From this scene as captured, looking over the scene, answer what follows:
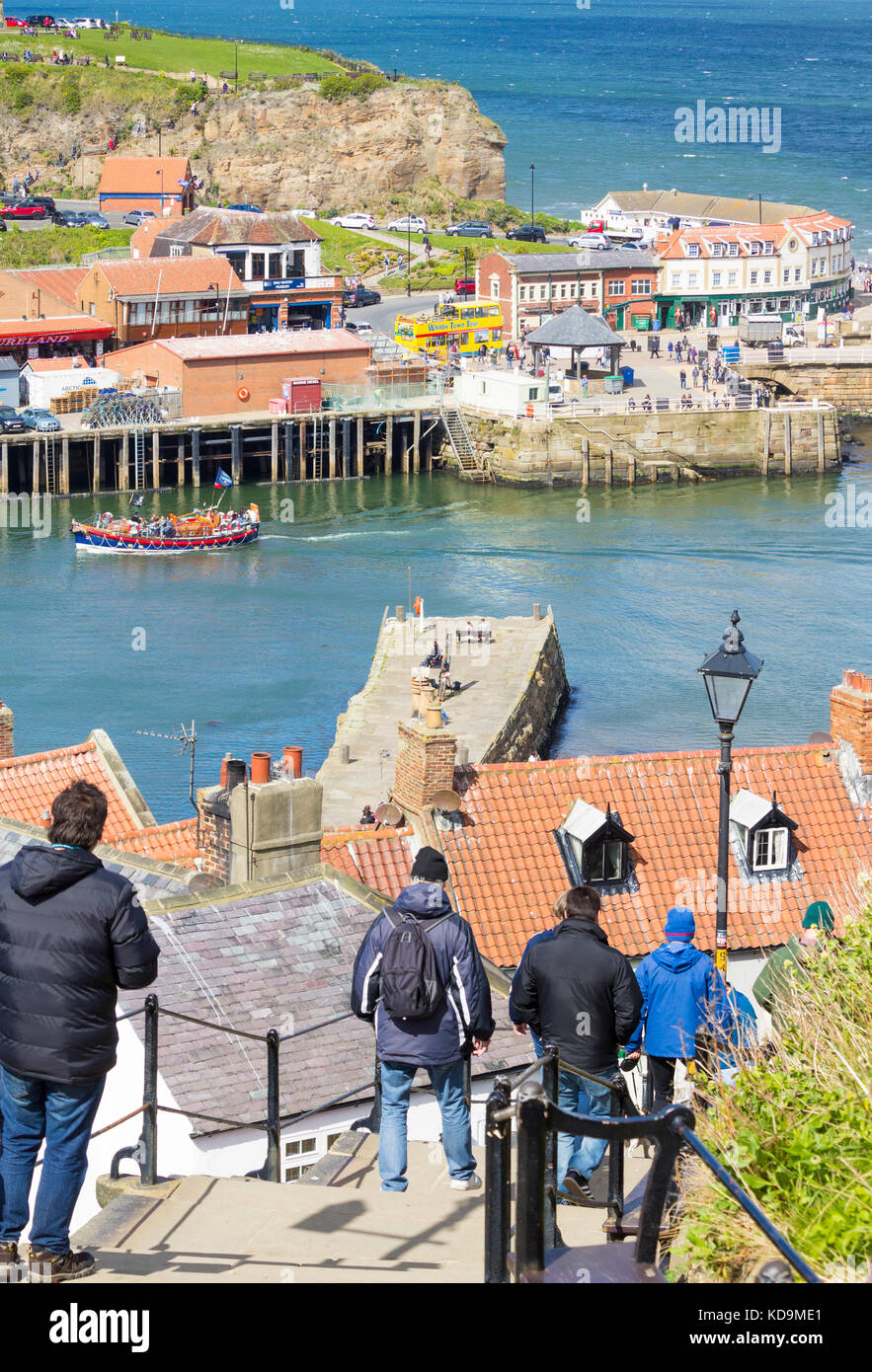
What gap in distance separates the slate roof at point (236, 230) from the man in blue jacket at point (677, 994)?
93903 mm

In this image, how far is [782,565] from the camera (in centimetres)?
7044

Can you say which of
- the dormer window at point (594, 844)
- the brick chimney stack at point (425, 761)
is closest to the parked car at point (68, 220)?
the brick chimney stack at point (425, 761)

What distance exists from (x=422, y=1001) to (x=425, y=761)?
14.2 m

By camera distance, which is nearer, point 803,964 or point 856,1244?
point 856,1244

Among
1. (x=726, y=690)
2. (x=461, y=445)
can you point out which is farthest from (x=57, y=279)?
(x=726, y=690)

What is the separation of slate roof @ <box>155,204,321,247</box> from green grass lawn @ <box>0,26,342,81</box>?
55316mm

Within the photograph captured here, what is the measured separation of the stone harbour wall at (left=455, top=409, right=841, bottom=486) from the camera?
85562 millimetres

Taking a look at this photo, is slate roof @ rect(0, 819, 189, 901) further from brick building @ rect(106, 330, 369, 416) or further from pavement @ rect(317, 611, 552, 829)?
brick building @ rect(106, 330, 369, 416)

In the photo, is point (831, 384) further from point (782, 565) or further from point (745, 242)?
point (782, 565)

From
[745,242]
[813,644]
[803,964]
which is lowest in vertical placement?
[813,644]

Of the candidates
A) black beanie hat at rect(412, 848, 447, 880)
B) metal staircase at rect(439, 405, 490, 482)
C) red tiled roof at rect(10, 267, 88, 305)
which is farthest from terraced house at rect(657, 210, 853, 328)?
black beanie hat at rect(412, 848, 447, 880)

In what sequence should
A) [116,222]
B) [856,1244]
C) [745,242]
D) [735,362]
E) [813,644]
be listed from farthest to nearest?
[116,222] < [745,242] < [735,362] < [813,644] < [856,1244]

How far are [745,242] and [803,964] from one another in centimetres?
10504
